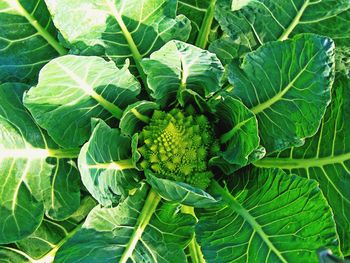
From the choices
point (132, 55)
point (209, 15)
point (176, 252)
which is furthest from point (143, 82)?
point (176, 252)

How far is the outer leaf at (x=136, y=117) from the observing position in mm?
1280

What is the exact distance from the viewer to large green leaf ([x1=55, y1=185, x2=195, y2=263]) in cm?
122

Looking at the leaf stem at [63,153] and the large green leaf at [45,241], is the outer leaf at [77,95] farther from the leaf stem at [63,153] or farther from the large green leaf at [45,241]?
the large green leaf at [45,241]

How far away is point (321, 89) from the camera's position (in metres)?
1.19

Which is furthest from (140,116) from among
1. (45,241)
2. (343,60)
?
(343,60)

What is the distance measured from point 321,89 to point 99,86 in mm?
470

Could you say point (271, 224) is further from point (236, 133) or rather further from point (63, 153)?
point (63, 153)

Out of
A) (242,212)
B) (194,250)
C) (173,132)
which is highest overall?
(173,132)

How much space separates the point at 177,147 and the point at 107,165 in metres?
0.17

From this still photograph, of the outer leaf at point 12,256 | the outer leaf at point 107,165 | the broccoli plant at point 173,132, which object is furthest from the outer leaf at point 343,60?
the outer leaf at point 12,256

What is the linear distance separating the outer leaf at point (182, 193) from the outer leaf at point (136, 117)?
0.13 m

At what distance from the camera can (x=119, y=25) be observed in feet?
4.35

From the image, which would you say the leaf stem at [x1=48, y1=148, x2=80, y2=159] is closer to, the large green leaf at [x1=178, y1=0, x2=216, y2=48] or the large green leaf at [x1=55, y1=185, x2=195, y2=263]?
the large green leaf at [x1=55, y1=185, x2=195, y2=263]

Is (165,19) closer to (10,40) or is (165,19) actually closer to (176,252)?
(10,40)
